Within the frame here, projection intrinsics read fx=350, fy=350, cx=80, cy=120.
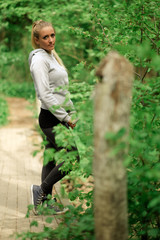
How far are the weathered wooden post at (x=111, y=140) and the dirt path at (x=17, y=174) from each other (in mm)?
914

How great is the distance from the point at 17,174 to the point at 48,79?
2.71m

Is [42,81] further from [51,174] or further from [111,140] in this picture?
[111,140]

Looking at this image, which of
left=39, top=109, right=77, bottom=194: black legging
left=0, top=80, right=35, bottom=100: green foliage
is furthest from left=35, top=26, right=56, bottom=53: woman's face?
left=0, top=80, right=35, bottom=100: green foliage

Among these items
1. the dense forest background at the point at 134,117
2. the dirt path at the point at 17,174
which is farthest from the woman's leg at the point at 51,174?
the dirt path at the point at 17,174

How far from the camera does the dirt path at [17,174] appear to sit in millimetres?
3963

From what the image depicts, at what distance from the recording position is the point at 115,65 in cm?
217

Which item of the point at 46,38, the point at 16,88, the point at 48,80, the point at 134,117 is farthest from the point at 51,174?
the point at 16,88

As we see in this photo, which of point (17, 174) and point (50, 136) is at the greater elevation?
point (50, 136)

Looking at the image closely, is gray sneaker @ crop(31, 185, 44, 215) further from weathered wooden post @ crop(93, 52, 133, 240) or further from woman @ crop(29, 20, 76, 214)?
weathered wooden post @ crop(93, 52, 133, 240)

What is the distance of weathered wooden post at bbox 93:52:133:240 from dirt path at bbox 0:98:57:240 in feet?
3.00

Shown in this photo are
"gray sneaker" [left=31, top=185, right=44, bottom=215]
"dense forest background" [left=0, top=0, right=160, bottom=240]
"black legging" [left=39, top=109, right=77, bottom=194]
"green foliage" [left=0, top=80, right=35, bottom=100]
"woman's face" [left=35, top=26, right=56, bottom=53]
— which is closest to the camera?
"dense forest background" [left=0, top=0, right=160, bottom=240]

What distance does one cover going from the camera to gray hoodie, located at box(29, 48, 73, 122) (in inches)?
144

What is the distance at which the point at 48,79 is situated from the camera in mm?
3705

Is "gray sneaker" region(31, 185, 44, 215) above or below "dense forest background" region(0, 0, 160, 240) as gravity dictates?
below
